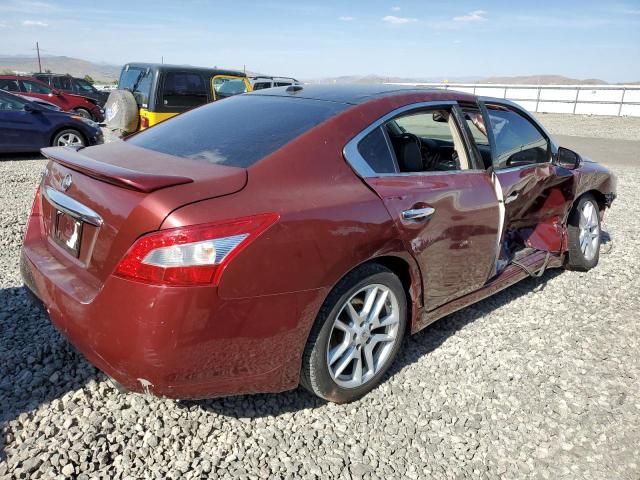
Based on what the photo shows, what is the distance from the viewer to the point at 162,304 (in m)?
1.88

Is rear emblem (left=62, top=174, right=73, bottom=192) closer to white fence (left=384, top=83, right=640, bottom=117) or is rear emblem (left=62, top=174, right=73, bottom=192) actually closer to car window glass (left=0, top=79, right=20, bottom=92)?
car window glass (left=0, top=79, right=20, bottom=92)

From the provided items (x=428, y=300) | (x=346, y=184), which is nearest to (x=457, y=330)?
(x=428, y=300)

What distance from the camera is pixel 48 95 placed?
15945 millimetres

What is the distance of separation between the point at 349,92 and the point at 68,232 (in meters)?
1.72

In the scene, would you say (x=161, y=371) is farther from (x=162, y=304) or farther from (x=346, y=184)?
(x=346, y=184)

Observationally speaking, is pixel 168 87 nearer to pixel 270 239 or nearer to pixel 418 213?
pixel 418 213

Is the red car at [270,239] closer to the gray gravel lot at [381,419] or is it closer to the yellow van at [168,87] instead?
the gray gravel lot at [381,419]

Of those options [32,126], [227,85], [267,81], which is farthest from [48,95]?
[227,85]

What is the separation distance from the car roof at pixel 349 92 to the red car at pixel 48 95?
48.1ft

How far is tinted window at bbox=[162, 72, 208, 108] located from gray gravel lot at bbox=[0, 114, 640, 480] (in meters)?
6.80

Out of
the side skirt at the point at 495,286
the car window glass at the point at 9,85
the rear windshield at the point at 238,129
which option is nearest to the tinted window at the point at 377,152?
the rear windshield at the point at 238,129

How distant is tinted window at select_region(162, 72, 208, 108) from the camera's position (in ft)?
31.2

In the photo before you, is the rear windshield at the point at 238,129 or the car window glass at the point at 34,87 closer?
the rear windshield at the point at 238,129

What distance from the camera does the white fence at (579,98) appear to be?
26484mm
